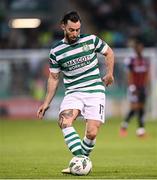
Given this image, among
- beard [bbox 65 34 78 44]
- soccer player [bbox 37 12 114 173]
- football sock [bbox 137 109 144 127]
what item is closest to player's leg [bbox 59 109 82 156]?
soccer player [bbox 37 12 114 173]

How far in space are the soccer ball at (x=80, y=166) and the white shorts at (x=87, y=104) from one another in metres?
0.71

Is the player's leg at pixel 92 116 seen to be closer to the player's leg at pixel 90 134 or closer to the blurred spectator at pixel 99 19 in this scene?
the player's leg at pixel 90 134

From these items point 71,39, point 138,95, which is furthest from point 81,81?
point 138,95

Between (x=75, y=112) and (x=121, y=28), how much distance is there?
84.0ft

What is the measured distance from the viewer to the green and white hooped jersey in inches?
543

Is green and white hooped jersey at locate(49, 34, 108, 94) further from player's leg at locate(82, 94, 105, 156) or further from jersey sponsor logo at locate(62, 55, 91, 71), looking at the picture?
player's leg at locate(82, 94, 105, 156)

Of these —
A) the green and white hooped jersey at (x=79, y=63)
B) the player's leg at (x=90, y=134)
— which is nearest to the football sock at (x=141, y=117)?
the green and white hooped jersey at (x=79, y=63)

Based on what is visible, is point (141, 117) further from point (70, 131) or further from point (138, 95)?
point (70, 131)

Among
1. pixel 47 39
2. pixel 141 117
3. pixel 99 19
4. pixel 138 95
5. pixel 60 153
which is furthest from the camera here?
pixel 99 19

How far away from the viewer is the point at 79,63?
1379 centimetres

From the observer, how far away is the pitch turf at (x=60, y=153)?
1366 centimetres

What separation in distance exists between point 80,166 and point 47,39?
25.4m

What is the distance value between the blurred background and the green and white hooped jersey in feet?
64.4

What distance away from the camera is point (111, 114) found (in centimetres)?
3403
